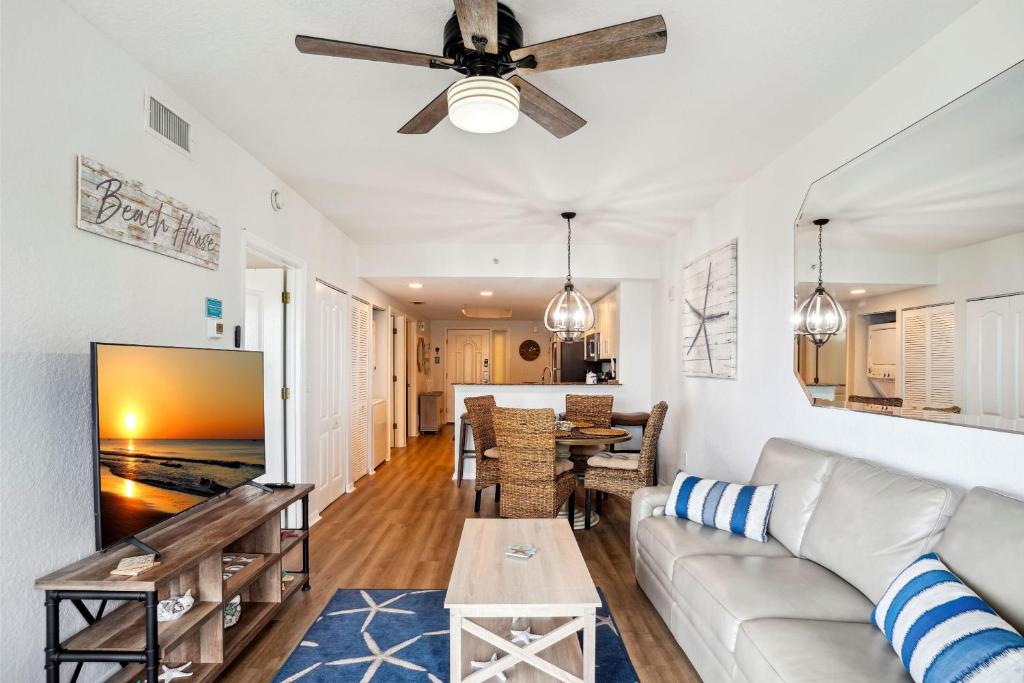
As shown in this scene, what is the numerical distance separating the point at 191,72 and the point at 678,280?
417 cm

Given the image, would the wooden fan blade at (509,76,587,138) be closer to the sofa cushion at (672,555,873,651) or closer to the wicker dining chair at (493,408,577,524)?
the sofa cushion at (672,555,873,651)

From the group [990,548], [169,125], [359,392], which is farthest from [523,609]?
[359,392]

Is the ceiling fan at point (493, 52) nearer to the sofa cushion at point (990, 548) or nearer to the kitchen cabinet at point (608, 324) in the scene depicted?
the sofa cushion at point (990, 548)

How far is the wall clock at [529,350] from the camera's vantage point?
1155 cm

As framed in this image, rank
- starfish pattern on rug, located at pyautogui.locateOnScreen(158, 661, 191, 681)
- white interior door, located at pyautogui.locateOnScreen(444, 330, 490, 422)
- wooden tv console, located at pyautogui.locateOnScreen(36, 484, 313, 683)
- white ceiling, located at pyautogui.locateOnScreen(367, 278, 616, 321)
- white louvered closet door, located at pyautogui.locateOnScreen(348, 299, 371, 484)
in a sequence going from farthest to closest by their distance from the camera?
white interior door, located at pyautogui.locateOnScreen(444, 330, 490, 422) < white ceiling, located at pyautogui.locateOnScreen(367, 278, 616, 321) < white louvered closet door, located at pyautogui.locateOnScreen(348, 299, 371, 484) < starfish pattern on rug, located at pyautogui.locateOnScreen(158, 661, 191, 681) < wooden tv console, located at pyautogui.locateOnScreen(36, 484, 313, 683)

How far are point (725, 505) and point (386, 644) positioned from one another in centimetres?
177

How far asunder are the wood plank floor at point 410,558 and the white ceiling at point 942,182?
207 cm

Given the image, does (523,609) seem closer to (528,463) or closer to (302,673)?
(302,673)

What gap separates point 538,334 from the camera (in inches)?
457

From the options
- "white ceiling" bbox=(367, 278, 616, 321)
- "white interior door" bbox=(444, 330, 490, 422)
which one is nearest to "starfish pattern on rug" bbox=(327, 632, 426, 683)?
"white ceiling" bbox=(367, 278, 616, 321)

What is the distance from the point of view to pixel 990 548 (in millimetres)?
1547

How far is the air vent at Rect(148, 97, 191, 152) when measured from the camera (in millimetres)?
2400

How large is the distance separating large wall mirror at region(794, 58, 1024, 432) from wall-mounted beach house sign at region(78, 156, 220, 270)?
3235mm

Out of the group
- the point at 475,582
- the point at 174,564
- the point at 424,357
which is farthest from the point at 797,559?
the point at 424,357
